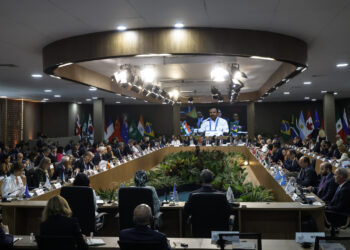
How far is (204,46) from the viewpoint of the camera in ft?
15.3

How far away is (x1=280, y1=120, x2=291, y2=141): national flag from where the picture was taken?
2144cm

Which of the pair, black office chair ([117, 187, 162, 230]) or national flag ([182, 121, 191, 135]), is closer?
black office chair ([117, 187, 162, 230])

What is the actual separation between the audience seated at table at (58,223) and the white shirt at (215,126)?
56.2 ft

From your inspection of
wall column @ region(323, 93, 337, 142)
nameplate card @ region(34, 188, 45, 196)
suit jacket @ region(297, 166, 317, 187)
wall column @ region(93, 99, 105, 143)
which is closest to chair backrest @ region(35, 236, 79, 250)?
nameplate card @ region(34, 188, 45, 196)

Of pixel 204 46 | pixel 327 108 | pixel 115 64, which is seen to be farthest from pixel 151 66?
pixel 327 108

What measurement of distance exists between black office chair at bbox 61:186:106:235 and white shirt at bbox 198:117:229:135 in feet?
52.5

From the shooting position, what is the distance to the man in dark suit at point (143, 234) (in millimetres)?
2551

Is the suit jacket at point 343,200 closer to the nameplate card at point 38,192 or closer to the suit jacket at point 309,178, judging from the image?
the suit jacket at point 309,178

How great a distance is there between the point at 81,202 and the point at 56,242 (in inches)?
54.7

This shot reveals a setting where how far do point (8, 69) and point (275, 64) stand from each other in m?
5.70

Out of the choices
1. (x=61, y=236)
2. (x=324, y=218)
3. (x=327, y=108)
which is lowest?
(x=324, y=218)

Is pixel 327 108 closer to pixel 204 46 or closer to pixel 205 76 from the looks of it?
pixel 205 76

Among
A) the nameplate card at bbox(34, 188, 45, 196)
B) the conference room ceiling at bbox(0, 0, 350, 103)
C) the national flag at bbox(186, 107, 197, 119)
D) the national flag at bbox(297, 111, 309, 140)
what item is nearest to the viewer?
the conference room ceiling at bbox(0, 0, 350, 103)

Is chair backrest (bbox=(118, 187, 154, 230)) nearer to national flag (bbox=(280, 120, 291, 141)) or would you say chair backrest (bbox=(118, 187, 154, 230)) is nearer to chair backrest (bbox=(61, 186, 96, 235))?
chair backrest (bbox=(61, 186, 96, 235))
